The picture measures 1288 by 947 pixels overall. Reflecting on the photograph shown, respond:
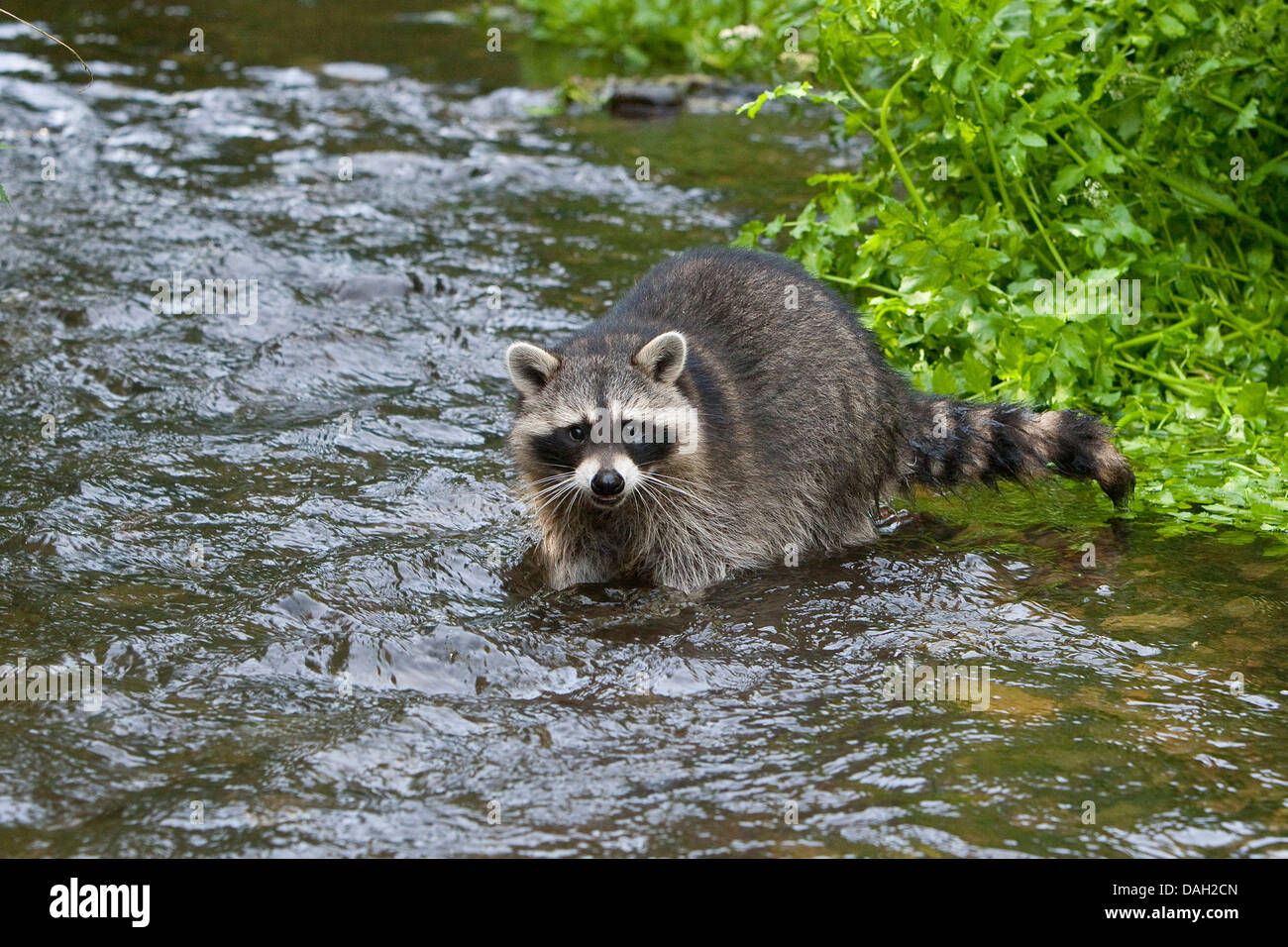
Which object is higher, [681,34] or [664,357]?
[681,34]

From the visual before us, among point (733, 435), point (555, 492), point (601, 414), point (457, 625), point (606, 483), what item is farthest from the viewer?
point (733, 435)

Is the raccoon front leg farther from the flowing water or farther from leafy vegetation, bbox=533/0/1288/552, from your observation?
leafy vegetation, bbox=533/0/1288/552

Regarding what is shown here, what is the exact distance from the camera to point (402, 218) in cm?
1033

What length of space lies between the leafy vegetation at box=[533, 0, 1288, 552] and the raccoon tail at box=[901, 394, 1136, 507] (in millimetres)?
479

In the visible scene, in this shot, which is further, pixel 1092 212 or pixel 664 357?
pixel 1092 212

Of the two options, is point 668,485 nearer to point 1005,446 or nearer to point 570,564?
point 570,564

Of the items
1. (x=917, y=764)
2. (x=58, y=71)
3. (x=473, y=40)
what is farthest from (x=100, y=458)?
(x=473, y=40)

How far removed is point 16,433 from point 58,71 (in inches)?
330

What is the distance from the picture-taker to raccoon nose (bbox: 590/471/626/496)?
5535mm

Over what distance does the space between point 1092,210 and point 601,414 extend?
2.91 m

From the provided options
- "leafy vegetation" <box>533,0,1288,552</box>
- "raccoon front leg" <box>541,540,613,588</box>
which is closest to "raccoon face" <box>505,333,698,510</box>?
"raccoon front leg" <box>541,540,613,588</box>

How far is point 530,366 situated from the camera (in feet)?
19.6

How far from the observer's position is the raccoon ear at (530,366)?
589 centimetres

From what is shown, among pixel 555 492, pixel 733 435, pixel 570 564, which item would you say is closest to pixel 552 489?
pixel 555 492
